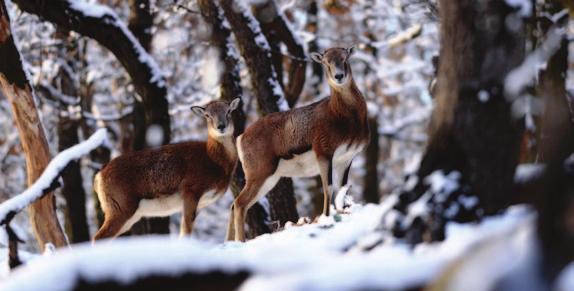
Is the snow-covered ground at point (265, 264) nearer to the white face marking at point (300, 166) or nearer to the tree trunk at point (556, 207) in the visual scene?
the tree trunk at point (556, 207)

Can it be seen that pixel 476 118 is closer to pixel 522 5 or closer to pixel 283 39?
pixel 522 5

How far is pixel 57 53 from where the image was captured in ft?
56.4

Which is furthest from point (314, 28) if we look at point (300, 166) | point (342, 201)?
point (342, 201)

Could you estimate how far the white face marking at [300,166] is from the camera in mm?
10203

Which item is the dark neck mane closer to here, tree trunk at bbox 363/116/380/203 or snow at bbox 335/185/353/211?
snow at bbox 335/185/353/211

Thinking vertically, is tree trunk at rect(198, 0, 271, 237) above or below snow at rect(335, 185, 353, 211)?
above

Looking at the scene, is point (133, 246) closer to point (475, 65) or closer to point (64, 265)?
point (64, 265)

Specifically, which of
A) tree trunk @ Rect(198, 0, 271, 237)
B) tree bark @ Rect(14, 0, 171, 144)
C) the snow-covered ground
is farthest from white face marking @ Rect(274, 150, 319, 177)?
the snow-covered ground

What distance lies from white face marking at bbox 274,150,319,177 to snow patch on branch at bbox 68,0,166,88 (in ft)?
12.4

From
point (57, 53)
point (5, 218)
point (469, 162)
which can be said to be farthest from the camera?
point (57, 53)

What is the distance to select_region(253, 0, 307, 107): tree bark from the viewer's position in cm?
1437

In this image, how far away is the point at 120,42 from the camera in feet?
42.0

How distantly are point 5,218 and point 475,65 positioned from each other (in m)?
3.97

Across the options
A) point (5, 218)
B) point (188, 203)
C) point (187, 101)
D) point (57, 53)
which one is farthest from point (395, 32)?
point (5, 218)
